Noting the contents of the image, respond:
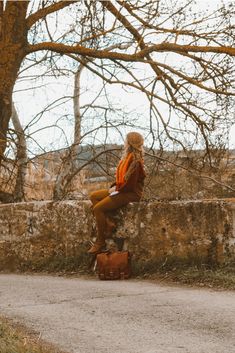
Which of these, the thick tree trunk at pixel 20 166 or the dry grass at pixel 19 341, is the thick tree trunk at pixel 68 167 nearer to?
the thick tree trunk at pixel 20 166

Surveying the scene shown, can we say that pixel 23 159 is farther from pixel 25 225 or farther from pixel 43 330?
pixel 43 330

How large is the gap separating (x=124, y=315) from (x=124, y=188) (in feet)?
8.85

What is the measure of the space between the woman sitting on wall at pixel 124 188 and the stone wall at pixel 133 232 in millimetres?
147

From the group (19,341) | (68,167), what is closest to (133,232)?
(19,341)

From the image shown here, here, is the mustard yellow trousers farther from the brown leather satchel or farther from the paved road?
the paved road

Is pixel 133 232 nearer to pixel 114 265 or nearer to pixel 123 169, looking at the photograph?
pixel 114 265

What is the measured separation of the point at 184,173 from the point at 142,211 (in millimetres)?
4654

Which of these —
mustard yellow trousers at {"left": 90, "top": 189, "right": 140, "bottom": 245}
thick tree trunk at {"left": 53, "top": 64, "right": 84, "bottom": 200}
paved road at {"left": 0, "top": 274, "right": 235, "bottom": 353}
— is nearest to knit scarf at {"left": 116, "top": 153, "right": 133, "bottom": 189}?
mustard yellow trousers at {"left": 90, "top": 189, "right": 140, "bottom": 245}

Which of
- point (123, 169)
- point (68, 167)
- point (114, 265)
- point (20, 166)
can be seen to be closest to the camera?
point (114, 265)

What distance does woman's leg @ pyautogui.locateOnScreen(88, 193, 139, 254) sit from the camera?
26.3ft

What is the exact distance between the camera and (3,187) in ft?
42.5

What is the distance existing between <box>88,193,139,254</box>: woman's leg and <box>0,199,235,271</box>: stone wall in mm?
116

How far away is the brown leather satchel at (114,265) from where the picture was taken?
765 centimetres

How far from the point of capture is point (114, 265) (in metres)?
7.65
